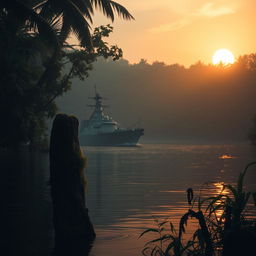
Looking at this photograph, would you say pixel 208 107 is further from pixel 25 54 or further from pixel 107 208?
pixel 107 208

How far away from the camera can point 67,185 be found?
12555mm

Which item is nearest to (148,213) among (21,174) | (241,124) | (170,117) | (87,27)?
(21,174)

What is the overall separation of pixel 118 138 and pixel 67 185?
371ft

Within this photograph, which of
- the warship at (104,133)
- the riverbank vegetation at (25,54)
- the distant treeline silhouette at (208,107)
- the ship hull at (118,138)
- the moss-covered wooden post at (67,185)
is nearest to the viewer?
the moss-covered wooden post at (67,185)

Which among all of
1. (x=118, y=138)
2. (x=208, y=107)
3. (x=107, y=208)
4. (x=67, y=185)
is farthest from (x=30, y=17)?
(x=208, y=107)

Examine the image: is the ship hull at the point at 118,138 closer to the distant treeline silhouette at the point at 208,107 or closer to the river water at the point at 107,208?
the distant treeline silhouette at the point at 208,107

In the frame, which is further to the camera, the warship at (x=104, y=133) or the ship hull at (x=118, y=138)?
the warship at (x=104, y=133)

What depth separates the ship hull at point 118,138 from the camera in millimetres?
123688

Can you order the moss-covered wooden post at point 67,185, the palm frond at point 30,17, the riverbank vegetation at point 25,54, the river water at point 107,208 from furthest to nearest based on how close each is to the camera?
the riverbank vegetation at point 25,54, the palm frond at point 30,17, the river water at point 107,208, the moss-covered wooden post at point 67,185

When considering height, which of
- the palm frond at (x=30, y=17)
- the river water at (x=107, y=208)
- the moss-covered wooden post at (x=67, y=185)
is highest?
the palm frond at (x=30, y=17)

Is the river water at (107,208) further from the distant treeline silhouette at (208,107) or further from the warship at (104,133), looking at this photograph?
the distant treeline silhouette at (208,107)

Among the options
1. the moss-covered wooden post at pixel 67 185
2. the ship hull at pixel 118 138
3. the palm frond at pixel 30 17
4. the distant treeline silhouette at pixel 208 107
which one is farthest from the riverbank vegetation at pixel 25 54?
the distant treeline silhouette at pixel 208 107

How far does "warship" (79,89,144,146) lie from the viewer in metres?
124

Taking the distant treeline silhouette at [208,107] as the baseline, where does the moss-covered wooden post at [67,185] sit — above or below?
below
